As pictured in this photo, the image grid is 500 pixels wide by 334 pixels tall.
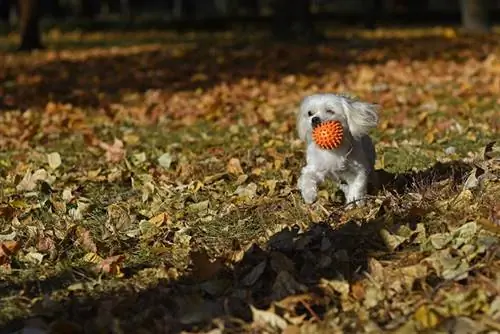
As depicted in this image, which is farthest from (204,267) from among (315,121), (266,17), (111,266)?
(266,17)

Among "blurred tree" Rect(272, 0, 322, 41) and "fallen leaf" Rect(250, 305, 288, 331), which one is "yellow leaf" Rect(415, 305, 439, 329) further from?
"blurred tree" Rect(272, 0, 322, 41)

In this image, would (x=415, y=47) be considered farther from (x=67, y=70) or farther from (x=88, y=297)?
(x=88, y=297)

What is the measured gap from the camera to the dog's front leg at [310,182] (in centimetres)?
501

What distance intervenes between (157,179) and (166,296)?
240 centimetres

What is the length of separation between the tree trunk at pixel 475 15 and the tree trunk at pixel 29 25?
1075 centimetres

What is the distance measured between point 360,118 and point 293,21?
14789 mm

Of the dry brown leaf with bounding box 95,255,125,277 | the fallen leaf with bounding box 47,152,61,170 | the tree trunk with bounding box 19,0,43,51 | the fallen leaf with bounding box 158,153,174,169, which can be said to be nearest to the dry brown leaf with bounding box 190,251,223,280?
the dry brown leaf with bounding box 95,255,125,277

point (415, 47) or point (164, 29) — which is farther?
point (164, 29)

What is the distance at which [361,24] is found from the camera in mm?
28734

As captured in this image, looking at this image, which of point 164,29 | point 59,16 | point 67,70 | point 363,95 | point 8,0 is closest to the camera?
point 363,95

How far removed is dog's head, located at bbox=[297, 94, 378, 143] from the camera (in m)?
5.06

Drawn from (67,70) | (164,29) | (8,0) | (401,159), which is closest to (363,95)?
(401,159)

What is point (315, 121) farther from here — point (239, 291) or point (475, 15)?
point (475, 15)

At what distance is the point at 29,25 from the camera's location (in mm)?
20094
